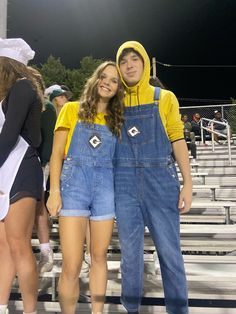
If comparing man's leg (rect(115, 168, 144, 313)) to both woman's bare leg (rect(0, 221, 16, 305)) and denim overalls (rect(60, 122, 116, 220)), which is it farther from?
woman's bare leg (rect(0, 221, 16, 305))

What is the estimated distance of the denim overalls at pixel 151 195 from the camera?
7.07 ft

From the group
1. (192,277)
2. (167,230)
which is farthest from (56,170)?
(192,277)

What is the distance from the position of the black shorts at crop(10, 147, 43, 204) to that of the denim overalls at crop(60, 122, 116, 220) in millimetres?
138

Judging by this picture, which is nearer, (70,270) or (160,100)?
(70,270)

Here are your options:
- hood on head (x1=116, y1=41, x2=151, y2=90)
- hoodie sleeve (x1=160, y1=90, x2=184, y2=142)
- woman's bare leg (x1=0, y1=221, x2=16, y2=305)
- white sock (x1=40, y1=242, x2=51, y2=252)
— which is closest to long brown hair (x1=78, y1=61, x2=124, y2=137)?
hood on head (x1=116, y1=41, x2=151, y2=90)

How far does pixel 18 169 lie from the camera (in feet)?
6.70

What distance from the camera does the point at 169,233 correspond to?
215cm

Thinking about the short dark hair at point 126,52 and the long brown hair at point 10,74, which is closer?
the long brown hair at point 10,74

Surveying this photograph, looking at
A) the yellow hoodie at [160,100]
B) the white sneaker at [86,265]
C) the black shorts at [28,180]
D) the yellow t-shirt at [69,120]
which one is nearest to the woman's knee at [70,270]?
the black shorts at [28,180]

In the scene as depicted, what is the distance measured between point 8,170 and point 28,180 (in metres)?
0.12

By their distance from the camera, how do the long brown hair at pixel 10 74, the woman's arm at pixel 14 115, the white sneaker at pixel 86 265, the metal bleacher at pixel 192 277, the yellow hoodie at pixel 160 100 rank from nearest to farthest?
the woman's arm at pixel 14 115 < the long brown hair at pixel 10 74 < the yellow hoodie at pixel 160 100 < the metal bleacher at pixel 192 277 < the white sneaker at pixel 86 265

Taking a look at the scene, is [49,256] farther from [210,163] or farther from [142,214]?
[210,163]

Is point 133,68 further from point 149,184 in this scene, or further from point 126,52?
point 149,184

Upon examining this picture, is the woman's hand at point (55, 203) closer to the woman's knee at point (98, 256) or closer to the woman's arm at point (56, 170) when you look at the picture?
the woman's arm at point (56, 170)
